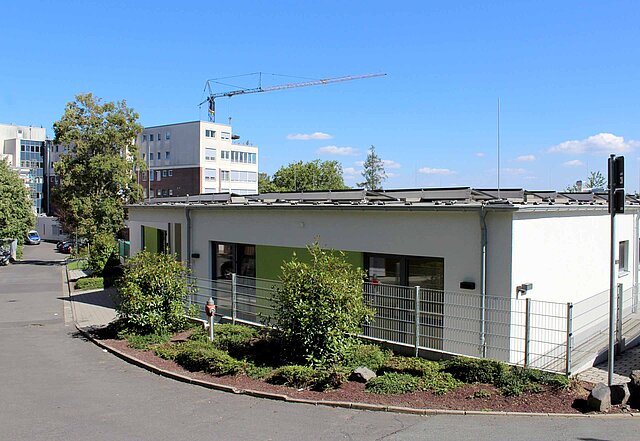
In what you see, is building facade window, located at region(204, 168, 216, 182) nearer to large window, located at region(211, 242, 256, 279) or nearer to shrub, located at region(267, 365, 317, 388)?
large window, located at region(211, 242, 256, 279)

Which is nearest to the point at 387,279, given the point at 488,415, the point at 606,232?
the point at 488,415

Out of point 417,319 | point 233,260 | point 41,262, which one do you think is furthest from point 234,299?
point 41,262

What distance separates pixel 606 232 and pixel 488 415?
30.6 ft

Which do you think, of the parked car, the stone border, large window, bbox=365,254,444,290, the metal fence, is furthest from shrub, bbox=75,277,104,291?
the parked car

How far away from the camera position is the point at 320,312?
10.2 meters

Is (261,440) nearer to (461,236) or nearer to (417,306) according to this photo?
(417,306)

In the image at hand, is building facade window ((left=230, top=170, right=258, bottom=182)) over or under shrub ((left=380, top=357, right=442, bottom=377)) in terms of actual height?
over

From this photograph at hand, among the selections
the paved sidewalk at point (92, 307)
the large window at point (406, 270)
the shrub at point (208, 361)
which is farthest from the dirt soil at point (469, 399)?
the paved sidewalk at point (92, 307)

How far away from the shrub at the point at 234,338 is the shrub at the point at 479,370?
15.5 feet

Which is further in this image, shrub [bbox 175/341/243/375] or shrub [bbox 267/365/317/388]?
shrub [bbox 175/341/243/375]

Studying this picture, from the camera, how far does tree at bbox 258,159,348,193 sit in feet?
292

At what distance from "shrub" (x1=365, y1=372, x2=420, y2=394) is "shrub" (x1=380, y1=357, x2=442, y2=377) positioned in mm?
273

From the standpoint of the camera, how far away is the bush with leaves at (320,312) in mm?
10227

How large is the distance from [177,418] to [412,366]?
405cm
